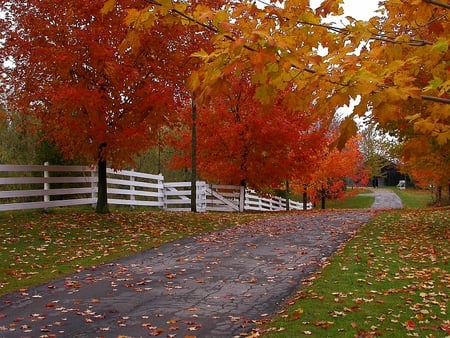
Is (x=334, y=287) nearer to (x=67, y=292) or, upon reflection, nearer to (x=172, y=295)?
(x=172, y=295)

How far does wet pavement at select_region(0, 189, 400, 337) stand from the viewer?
17.5 feet

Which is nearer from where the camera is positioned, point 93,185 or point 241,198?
point 93,185

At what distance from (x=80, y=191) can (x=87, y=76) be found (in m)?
4.30

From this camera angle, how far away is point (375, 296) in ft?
21.0

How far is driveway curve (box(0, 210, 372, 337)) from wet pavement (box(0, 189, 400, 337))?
0.4 inches

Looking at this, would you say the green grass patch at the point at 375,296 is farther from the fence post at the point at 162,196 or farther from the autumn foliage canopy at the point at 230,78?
the fence post at the point at 162,196

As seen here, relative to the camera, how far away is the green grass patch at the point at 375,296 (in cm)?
512

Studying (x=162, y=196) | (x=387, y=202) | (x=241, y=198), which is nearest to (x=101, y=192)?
(x=162, y=196)

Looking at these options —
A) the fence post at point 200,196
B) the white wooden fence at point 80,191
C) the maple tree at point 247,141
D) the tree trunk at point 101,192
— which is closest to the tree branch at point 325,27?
the white wooden fence at point 80,191

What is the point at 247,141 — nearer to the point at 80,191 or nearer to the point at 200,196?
the point at 200,196

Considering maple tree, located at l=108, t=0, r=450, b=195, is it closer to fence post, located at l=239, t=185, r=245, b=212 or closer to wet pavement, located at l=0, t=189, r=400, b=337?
wet pavement, located at l=0, t=189, r=400, b=337

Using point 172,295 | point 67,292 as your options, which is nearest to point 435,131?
point 172,295

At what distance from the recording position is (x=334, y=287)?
6.76m

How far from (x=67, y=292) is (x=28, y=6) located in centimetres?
883
